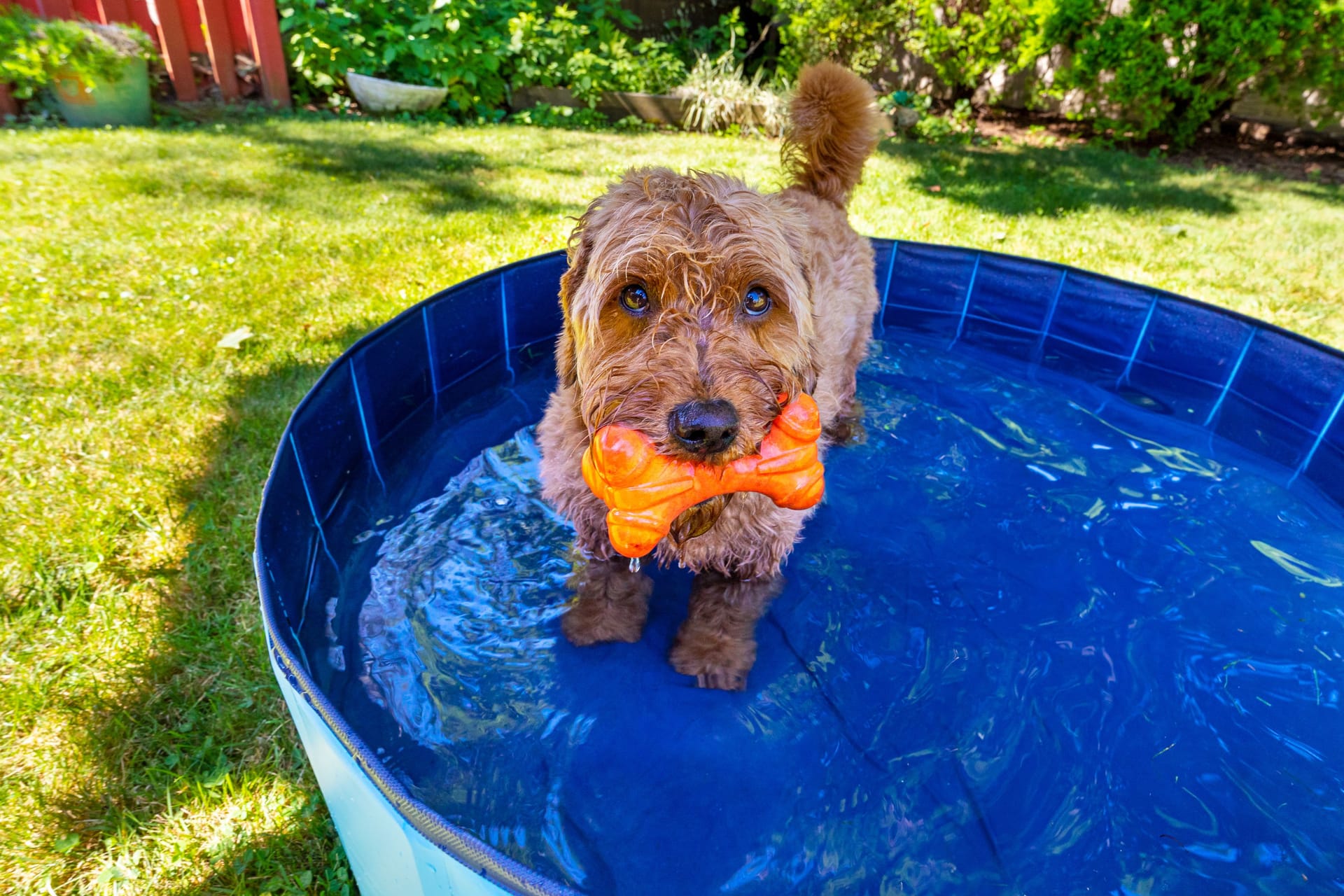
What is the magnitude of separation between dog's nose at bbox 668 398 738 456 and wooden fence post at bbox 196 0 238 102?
10.4 meters

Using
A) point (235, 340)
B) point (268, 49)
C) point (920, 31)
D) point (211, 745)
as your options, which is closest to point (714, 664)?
point (211, 745)

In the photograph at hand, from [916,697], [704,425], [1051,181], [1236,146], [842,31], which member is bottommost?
[916,697]

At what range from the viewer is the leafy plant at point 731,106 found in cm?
1025

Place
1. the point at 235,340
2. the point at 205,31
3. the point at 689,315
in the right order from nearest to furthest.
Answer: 1. the point at 689,315
2. the point at 235,340
3. the point at 205,31

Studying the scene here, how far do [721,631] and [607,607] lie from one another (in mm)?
458

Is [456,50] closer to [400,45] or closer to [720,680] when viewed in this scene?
[400,45]

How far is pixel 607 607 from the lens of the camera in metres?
2.93

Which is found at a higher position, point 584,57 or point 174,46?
point 584,57

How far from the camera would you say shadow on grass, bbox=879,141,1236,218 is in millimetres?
7832

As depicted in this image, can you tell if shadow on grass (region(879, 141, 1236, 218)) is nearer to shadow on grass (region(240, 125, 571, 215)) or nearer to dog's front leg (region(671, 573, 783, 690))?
shadow on grass (region(240, 125, 571, 215))

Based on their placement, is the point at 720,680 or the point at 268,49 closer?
the point at 720,680

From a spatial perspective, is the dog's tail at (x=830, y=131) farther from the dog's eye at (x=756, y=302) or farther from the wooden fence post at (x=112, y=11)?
the wooden fence post at (x=112, y=11)

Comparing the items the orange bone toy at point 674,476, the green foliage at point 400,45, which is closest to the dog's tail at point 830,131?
the orange bone toy at point 674,476

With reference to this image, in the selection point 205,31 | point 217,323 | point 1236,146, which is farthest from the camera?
point 1236,146
